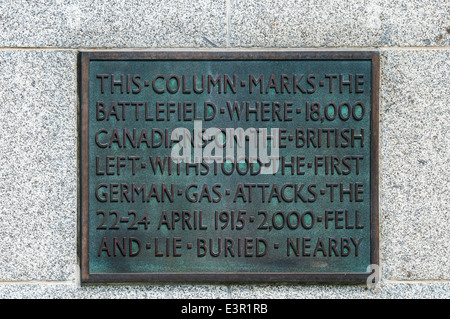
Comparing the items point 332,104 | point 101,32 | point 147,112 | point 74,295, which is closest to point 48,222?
point 74,295

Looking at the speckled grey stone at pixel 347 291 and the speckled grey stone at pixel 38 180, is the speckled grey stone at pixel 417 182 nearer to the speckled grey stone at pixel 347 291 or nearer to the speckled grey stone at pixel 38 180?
the speckled grey stone at pixel 347 291

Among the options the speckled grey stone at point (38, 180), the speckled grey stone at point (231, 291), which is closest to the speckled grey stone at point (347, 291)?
the speckled grey stone at point (231, 291)

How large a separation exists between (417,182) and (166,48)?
2263 millimetres

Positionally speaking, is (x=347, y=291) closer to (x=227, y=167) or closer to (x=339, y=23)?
(x=227, y=167)

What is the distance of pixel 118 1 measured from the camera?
4555 mm

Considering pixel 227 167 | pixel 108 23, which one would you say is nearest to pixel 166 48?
pixel 108 23

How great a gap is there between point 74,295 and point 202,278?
1.03 meters

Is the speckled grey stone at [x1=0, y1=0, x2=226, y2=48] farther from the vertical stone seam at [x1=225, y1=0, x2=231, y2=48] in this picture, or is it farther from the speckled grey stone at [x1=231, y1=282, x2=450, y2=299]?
the speckled grey stone at [x1=231, y1=282, x2=450, y2=299]

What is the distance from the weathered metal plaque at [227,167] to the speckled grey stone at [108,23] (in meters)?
0.18

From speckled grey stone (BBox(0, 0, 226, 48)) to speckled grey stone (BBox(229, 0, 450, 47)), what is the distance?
0.23 meters

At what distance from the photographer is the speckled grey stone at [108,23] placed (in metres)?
4.55

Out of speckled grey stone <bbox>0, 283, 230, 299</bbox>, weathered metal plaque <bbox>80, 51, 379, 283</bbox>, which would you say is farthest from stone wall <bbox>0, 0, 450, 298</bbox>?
weathered metal plaque <bbox>80, 51, 379, 283</bbox>

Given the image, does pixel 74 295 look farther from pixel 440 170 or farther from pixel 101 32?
pixel 440 170

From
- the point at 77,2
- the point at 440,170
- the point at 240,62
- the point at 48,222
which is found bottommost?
the point at 48,222
